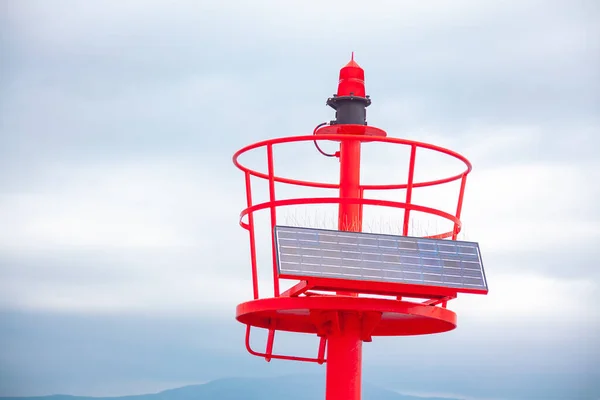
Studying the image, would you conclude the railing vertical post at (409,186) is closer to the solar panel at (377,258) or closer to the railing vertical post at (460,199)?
the solar panel at (377,258)

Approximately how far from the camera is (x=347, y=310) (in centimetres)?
1467

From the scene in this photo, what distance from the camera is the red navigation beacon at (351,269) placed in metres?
13.8

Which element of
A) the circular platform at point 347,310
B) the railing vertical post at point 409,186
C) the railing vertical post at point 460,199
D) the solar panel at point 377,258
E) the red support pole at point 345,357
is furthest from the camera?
the railing vertical post at point 460,199

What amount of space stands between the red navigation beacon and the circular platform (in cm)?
2

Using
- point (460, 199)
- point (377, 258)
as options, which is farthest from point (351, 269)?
point (460, 199)

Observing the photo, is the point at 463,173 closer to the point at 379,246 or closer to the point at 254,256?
the point at 379,246

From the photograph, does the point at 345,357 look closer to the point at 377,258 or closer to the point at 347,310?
the point at 347,310

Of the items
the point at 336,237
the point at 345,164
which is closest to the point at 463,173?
the point at 345,164

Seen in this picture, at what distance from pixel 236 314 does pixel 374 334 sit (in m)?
2.75

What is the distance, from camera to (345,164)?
16.0 metres

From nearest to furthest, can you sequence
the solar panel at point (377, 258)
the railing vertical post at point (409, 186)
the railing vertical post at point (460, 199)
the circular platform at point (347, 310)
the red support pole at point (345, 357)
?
the solar panel at point (377, 258) < the circular platform at point (347, 310) < the railing vertical post at point (409, 186) < the red support pole at point (345, 357) < the railing vertical post at point (460, 199)

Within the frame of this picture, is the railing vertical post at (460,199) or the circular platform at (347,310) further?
the railing vertical post at (460,199)

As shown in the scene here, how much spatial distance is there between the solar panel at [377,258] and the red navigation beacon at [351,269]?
16mm

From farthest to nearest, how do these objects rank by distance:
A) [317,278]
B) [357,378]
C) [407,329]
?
[407,329], [357,378], [317,278]
